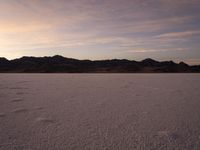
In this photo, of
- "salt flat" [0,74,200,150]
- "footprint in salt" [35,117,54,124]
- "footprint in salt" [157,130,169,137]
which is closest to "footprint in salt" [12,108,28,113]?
"salt flat" [0,74,200,150]

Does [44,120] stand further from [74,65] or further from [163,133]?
[74,65]

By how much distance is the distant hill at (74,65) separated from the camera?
45.5m

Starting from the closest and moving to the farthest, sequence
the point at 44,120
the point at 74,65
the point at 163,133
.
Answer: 1. the point at 163,133
2. the point at 44,120
3. the point at 74,65

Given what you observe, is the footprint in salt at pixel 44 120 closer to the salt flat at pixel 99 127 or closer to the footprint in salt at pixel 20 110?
the salt flat at pixel 99 127

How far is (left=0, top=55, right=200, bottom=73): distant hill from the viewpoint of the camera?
149 feet

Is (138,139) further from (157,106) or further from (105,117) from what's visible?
(157,106)

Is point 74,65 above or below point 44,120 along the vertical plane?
above

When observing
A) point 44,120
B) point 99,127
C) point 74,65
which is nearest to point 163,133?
point 99,127

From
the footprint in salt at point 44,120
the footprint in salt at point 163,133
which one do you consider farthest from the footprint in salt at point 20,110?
the footprint in salt at point 163,133

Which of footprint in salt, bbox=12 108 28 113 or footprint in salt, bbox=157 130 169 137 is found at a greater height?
footprint in salt, bbox=12 108 28 113

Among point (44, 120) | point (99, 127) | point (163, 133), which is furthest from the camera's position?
point (44, 120)

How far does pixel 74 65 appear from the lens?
5197cm

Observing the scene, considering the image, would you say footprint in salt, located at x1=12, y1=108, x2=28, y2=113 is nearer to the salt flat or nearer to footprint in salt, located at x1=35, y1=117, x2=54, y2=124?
the salt flat

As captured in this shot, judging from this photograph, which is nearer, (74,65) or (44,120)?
(44,120)
